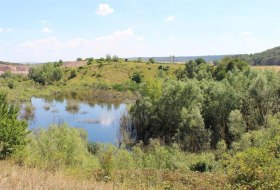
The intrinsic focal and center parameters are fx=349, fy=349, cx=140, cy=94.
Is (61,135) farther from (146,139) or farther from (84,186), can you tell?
(84,186)

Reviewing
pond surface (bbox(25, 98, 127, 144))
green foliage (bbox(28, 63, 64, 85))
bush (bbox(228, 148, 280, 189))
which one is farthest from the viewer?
green foliage (bbox(28, 63, 64, 85))

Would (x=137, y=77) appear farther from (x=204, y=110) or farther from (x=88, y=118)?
(x=204, y=110)

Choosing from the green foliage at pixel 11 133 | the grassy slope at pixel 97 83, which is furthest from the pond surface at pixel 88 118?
the green foliage at pixel 11 133

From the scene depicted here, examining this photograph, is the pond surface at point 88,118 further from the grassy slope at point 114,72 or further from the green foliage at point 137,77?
the grassy slope at point 114,72

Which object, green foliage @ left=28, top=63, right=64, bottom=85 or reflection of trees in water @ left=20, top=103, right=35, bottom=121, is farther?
green foliage @ left=28, top=63, right=64, bottom=85

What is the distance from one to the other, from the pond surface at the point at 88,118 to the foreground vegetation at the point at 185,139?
313 cm

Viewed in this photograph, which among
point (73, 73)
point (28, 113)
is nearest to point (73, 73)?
point (73, 73)

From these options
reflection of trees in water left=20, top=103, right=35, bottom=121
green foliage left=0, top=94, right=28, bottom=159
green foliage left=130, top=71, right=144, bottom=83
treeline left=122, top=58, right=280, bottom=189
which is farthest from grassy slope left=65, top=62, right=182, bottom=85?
green foliage left=0, top=94, right=28, bottom=159

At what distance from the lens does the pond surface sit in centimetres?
4838

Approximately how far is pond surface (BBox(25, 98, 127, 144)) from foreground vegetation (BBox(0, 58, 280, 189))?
3128 mm

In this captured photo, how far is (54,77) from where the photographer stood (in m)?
121

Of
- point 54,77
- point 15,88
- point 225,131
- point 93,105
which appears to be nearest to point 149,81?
point 225,131

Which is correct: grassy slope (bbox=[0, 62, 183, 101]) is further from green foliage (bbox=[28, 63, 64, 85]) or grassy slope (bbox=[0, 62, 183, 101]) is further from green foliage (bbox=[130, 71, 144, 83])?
green foliage (bbox=[28, 63, 64, 85])

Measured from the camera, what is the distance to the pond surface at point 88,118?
48.4 m
